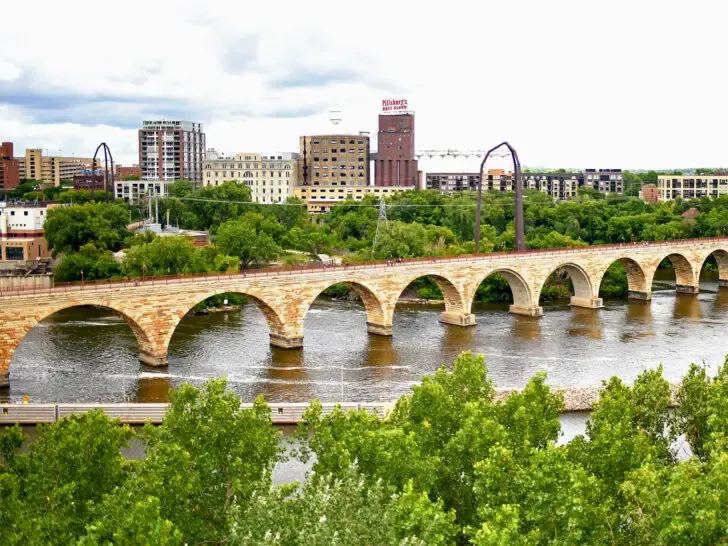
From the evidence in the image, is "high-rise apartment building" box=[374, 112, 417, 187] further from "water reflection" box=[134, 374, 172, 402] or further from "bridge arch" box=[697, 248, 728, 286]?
"water reflection" box=[134, 374, 172, 402]

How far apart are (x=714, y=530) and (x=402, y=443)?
8.47m

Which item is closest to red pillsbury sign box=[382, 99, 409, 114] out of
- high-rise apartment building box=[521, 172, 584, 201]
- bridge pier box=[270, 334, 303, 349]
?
high-rise apartment building box=[521, 172, 584, 201]

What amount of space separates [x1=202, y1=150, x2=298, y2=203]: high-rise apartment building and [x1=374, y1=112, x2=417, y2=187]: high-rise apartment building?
15.8 m

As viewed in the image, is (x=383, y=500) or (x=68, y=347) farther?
(x=68, y=347)

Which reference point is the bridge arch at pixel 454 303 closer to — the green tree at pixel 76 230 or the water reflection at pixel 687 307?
the water reflection at pixel 687 307

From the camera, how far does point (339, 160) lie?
153m

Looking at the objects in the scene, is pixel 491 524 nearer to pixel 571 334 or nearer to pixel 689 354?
pixel 689 354

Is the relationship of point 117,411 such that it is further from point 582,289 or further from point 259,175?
point 259,175

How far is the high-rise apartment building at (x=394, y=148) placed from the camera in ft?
506

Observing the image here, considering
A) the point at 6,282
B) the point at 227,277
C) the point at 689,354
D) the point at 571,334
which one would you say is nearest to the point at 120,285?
the point at 227,277

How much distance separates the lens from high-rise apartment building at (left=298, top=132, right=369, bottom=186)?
501ft

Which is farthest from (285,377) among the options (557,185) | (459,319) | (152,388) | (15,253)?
(557,185)

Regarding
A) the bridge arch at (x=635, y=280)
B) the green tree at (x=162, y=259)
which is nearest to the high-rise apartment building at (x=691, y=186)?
the bridge arch at (x=635, y=280)

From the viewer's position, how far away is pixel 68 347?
183 ft
